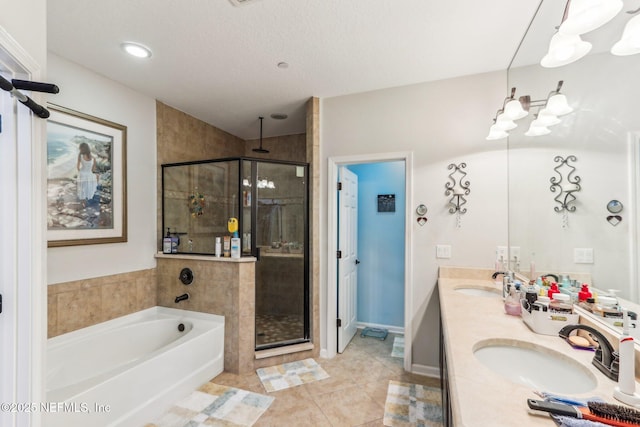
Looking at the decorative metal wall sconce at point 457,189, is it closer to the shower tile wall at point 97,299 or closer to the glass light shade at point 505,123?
the glass light shade at point 505,123

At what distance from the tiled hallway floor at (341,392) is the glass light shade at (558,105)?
7.21 feet

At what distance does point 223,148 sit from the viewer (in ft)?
13.3

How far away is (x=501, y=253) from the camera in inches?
92.6

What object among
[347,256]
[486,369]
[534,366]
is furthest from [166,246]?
[534,366]

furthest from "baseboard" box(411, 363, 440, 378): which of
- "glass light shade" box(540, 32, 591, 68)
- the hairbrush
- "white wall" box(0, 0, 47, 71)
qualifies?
"white wall" box(0, 0, 47, 71)

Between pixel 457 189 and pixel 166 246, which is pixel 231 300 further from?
pixel 457 189

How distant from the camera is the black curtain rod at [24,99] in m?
0.83

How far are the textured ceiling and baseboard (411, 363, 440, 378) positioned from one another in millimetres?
2604

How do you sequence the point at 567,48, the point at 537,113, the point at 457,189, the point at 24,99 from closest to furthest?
the point at 24,99, the point at 567,48, the point at 537,113, the point at 457,189

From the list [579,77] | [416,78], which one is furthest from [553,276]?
[416,78]

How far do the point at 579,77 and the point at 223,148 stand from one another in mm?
3791

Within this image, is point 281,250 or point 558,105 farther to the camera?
point 281,250

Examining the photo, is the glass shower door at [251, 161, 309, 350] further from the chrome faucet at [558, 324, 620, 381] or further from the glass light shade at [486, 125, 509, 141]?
the chrome faucet at [558, 324, 620, 381]

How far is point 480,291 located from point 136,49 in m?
3.18
